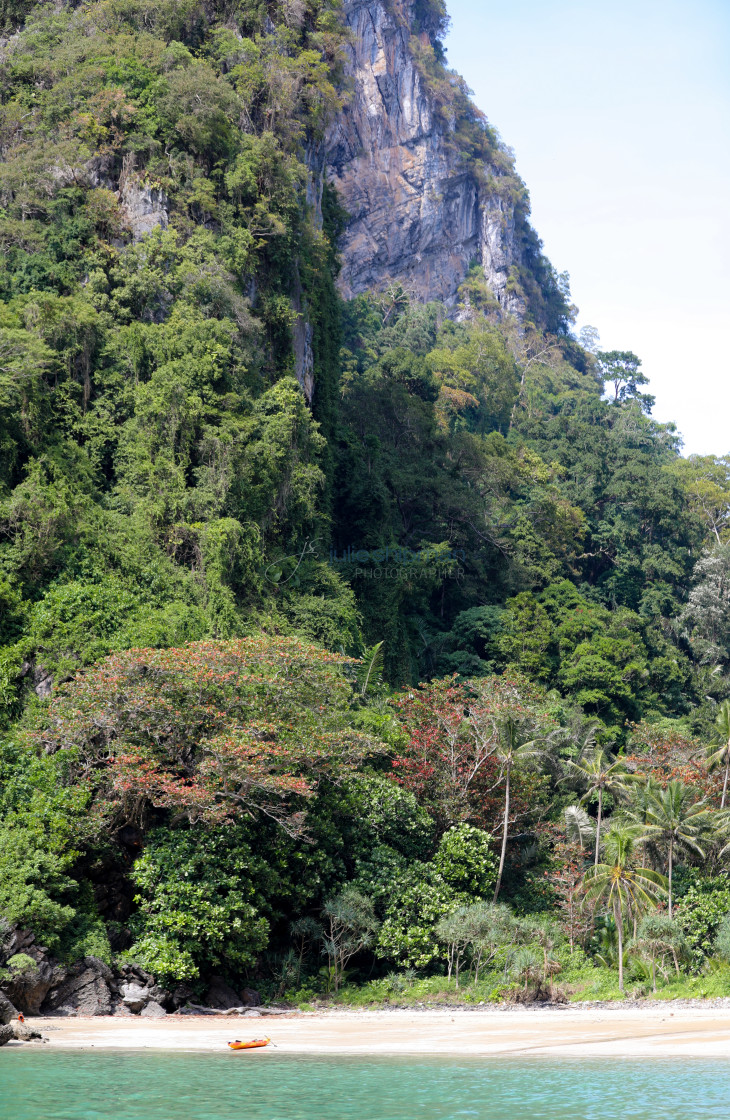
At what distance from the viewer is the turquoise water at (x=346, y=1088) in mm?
12828

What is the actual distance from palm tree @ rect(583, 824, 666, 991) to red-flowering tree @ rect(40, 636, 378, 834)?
22.6ft

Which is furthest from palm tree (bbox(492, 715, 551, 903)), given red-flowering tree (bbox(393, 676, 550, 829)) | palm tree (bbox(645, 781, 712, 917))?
palm tree (bbox(645, 781, 712, 917))

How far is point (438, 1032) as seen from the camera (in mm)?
19359

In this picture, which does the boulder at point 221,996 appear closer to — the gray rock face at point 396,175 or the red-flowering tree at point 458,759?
the red-flowering tree at point 458,759

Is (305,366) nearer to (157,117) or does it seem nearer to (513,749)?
(157,117)

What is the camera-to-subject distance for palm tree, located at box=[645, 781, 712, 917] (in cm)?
2683

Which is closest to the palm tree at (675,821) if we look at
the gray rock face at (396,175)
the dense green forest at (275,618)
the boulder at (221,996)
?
the dense green forest at (275,618)

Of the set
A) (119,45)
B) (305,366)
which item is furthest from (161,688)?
(119,45)

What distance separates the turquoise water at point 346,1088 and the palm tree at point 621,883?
894cm

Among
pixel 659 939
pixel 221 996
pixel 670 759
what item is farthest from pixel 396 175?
pixel 221 996

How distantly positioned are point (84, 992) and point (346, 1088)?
7669 millimetres

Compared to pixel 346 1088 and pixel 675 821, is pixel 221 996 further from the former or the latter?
pixel 675 821

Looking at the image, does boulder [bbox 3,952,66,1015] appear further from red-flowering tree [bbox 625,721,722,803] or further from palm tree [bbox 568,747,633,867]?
red-flowering tree [bbox 625,721,722,803]

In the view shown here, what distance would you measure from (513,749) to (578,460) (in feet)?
101
